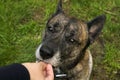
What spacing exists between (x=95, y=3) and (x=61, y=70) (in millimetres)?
1984

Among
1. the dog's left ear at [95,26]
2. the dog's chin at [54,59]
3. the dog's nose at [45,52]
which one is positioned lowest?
the dog's chin at [54,59]

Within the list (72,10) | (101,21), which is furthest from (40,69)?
(72,10)

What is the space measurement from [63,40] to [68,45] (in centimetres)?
8

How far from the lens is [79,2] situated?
5.72m

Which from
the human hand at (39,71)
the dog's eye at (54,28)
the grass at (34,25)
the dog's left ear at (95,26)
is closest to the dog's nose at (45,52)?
the dog's eye at (54,28)

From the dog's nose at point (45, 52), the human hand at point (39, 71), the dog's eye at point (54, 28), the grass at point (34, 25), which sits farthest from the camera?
the grass at point (34, 25)

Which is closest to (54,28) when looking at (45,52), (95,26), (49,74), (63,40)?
(63,40)

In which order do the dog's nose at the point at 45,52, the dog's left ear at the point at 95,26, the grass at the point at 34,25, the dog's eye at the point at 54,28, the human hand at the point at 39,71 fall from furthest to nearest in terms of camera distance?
the grass at the point at 34,25, the dog's left ear at the point at 95,26, the dog's eye at the point at 54,28, the dog's nose at the point at 45,52, the human hand at the point at 39,71

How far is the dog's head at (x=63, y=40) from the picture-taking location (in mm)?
3738

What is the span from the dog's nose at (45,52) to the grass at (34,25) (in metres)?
0.91

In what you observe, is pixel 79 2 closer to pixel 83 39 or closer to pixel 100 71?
pixel 100 71

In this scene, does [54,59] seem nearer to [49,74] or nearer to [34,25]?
[49,74]

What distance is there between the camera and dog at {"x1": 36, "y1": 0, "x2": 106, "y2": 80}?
3.76 meters

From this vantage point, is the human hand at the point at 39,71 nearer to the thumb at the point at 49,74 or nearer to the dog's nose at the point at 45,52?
the thumb at the point at 49,74
